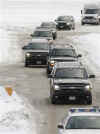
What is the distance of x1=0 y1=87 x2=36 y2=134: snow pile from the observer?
19938 millimetres

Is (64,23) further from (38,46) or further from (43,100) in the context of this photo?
(43,100)

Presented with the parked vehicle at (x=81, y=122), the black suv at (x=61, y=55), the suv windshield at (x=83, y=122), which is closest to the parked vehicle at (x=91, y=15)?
the black suv at (x=61, y=55)

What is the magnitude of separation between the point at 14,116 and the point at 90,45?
34.1 metres

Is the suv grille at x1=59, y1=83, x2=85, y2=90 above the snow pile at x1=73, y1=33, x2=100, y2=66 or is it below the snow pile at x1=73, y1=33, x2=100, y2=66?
above

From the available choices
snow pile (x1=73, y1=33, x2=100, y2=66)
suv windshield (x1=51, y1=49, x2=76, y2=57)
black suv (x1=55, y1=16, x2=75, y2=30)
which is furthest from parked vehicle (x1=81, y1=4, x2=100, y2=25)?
suv windshield (x1=51, y1=49, x2=76, y2=57)

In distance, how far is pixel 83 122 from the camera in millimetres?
16656

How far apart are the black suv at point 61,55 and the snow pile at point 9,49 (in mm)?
7903

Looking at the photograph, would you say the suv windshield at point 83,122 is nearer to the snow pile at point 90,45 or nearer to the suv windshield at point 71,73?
the suv windshield at point 71,73

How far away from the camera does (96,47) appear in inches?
2109

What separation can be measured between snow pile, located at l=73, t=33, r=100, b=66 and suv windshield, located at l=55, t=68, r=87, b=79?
16453mm

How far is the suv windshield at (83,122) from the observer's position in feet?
54.0

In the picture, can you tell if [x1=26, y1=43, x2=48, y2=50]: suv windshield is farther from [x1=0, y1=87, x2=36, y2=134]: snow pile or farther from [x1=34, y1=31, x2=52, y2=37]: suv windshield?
[x1=0, y1=87, x2=36, y2=134]: snow pile

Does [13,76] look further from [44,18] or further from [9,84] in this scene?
[44,18]

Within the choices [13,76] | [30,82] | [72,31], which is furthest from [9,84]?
Result: [72,31]
